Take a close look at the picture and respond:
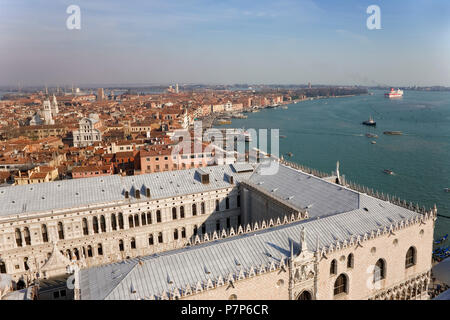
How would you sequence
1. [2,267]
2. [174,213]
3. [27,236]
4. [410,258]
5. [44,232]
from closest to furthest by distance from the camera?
[410,258]
[2,267]
[27,236]
[44,232]
[174,213]

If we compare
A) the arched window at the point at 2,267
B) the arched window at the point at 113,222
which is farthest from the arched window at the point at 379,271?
the arched window at the point at 2,267

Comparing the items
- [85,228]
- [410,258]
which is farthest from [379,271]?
[85,228]

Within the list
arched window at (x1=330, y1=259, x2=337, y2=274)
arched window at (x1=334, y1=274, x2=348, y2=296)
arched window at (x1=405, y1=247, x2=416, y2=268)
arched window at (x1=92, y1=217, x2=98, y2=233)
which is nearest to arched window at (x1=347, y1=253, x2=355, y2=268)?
arched window at (x1=334, y1=274, x2=348, y2=296)

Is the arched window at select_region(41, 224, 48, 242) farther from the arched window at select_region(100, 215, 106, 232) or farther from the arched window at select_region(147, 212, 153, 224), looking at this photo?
the arched window at select_region(147, 212, 153, 224)

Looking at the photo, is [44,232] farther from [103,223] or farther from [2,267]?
[103,223]

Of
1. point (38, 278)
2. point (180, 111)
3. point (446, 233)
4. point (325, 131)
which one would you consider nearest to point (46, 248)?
point (38, 278)

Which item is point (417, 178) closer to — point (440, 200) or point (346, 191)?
point (440, 200)

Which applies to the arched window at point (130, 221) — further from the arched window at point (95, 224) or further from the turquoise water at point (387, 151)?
the turquoise water at point (387, 151)

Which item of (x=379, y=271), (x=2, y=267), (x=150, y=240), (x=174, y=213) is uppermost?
(x=174, y=213)
